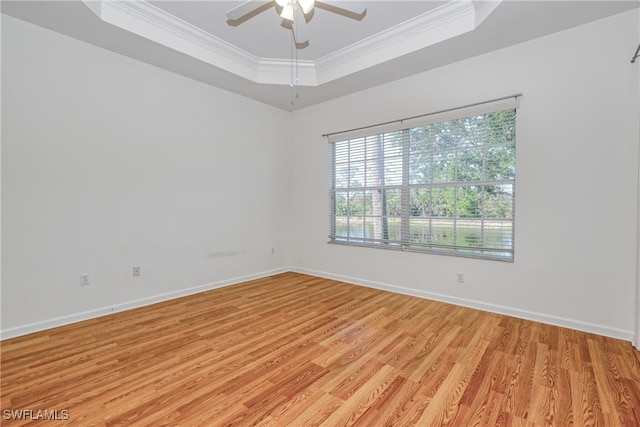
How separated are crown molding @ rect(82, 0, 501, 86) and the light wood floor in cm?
287

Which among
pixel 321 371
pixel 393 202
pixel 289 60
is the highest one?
pixel 289 60

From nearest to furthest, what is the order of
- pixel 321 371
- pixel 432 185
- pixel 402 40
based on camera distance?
pixel 321 371, pixel 402 40, pixel 432 185

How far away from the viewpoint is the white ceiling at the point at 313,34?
2.60m

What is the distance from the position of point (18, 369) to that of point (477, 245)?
4.17 m

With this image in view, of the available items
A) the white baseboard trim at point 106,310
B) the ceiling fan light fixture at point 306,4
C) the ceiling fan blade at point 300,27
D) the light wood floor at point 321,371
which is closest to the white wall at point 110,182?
the white baseboard trim at point 106,310

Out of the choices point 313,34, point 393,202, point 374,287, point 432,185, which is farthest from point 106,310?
point 432,185

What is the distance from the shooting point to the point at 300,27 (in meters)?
3.16

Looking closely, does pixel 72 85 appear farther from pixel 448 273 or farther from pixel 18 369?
pixel 448 273

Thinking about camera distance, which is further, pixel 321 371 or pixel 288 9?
pixel 288 9

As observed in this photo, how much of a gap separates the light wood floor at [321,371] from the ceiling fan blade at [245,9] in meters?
2.60

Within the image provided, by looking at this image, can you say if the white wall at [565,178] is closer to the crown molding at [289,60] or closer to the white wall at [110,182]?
the crown molding at [289,60]

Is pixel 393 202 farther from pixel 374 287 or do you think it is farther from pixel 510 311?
pixel 510 311

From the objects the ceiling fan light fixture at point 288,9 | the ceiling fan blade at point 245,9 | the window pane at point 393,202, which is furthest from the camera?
the window pane at point 393,202

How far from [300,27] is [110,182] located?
2.64 meters
